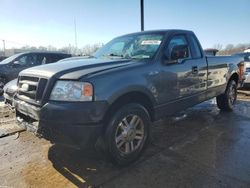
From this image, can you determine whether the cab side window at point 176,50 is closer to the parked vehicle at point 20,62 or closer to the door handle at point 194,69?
the door handle at point 194,69

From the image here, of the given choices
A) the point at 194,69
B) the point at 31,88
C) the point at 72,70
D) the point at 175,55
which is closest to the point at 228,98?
the point at 194,69

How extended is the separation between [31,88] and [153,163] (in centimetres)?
197

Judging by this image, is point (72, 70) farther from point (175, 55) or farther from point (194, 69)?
point (194, 69)

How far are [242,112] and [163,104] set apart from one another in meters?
3.47

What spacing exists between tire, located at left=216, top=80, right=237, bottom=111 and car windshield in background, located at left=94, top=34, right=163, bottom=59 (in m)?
3.08

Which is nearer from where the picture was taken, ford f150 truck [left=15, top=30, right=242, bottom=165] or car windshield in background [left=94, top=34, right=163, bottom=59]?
ford f150 truck [left=15, top=30, right=242, bottom=165]

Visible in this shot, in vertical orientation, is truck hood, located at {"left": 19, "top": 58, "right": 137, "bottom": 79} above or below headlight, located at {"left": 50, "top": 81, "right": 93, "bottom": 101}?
above

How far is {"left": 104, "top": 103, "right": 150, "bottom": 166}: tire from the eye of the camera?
3.57m

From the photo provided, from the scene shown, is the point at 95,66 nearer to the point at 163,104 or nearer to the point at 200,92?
the point at 163,104

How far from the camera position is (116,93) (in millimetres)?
3539

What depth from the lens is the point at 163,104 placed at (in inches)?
175

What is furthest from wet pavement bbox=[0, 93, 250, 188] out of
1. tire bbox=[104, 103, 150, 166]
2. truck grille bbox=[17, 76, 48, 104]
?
truck grille bbox=[17, 76, 48, 104]

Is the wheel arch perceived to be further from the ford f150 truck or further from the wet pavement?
the wet pavement

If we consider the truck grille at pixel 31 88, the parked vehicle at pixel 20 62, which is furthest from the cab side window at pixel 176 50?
the parked vehicle at pixel 20 62
